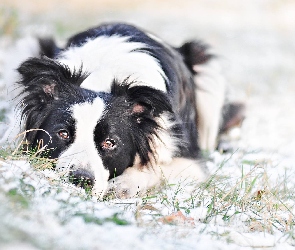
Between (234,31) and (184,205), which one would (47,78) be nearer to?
(184,205)

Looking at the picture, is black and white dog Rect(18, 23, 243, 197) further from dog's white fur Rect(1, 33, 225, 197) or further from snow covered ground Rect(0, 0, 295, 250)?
snow covered ground Rect(0, 0, 295, 250)

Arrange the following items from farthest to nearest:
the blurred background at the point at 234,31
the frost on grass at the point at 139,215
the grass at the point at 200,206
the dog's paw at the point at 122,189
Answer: the blurred background at the point at 234,31 → the dog's paw at the point at 122,189 → the grass at the point at 200,206 → the frost on grass at the point at 139,215

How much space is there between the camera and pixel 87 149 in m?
4.38

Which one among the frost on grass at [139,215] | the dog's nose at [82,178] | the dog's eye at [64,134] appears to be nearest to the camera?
the frost on grass at [139,215]

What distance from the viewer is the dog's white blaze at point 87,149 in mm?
4266

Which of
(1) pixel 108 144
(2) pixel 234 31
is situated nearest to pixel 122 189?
(1) pixel 108 144

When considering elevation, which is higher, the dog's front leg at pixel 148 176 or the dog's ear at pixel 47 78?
the dog's ear at pixel 47 78

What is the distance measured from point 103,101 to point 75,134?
38 centimetres

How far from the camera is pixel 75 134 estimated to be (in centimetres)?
446

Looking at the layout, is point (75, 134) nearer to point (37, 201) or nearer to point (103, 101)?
point (103, 101)

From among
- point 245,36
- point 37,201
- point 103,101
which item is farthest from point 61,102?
point 245,36

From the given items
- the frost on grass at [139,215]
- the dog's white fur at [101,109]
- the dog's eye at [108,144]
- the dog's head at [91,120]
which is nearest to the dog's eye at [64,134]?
the dog's head at [91,120]

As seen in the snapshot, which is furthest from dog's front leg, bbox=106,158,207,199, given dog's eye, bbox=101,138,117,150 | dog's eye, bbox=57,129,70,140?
dog's eye, bbox=57,129,70,140

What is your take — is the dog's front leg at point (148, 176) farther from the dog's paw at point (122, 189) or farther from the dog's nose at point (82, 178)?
the dog's nose at point (82, 178)
